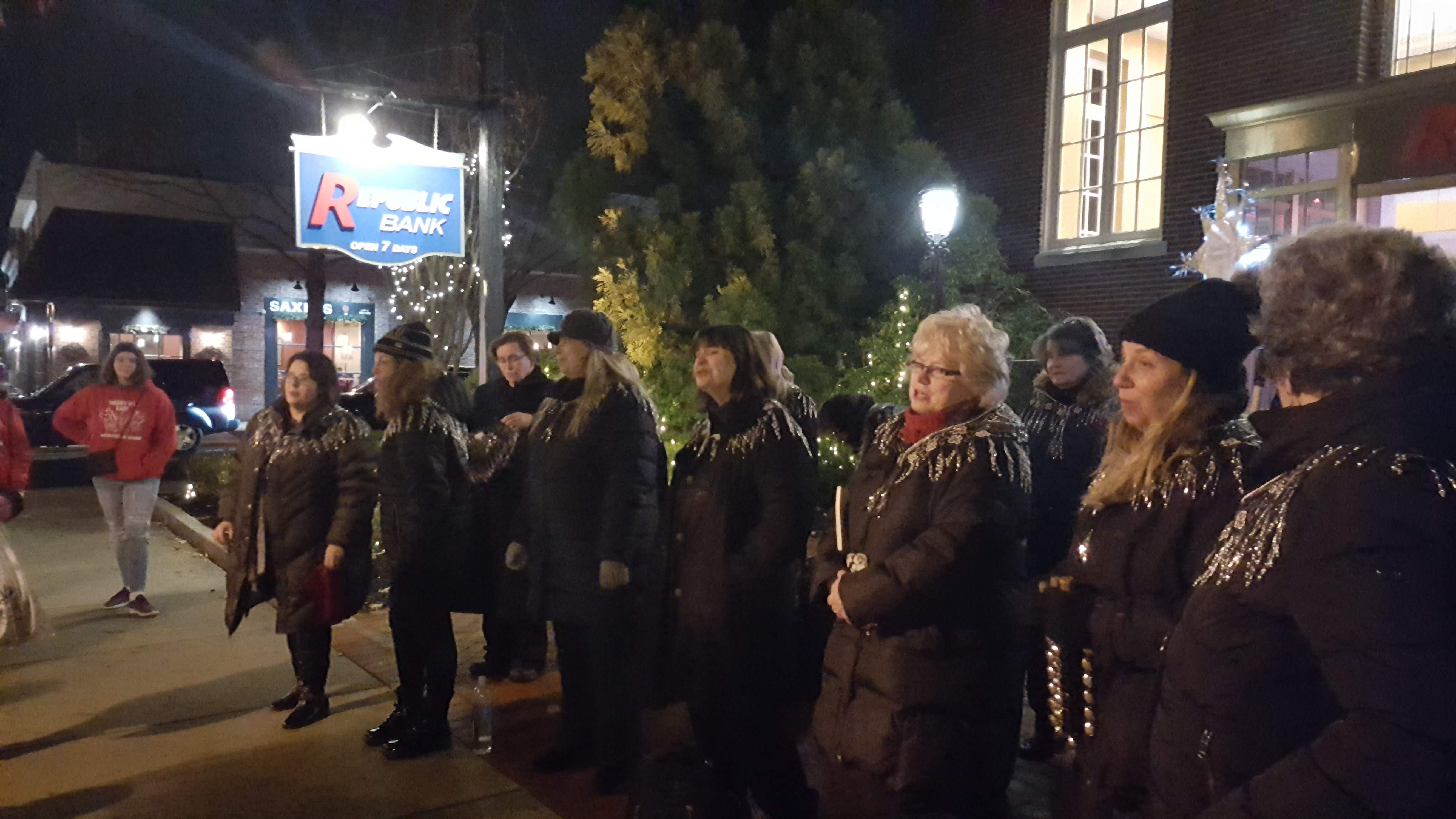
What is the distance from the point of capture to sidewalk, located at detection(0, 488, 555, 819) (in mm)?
4102

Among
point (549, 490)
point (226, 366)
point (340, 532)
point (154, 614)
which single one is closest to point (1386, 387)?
point (549, 490)

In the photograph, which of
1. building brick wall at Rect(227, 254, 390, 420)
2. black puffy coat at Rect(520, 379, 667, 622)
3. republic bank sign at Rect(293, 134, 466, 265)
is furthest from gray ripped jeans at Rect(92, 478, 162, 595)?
building brick wall at Rect(227, 254, 390, 420)

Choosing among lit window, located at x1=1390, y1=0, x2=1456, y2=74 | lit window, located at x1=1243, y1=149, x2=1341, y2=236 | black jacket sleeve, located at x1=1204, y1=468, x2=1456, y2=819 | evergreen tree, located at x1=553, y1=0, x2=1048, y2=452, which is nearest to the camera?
black jacket sleeve, located at x1=1204, y1=468, x2=1456, y2=819

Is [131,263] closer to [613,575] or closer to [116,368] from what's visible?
[116,368]

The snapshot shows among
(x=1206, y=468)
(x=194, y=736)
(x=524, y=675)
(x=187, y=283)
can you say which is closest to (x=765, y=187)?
(x=524, y=675)

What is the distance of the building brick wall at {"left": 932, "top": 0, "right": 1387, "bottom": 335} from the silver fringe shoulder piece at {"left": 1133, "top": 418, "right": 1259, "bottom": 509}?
738 cm

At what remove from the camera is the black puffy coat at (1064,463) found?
163 inches

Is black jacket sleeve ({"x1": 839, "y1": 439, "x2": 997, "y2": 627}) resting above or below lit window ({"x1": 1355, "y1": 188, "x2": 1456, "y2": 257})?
below

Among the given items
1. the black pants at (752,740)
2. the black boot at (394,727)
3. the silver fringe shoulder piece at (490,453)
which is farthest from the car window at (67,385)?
the black pants at (752,740)

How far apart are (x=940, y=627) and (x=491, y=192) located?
6.17m

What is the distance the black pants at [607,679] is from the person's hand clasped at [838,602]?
1.43m

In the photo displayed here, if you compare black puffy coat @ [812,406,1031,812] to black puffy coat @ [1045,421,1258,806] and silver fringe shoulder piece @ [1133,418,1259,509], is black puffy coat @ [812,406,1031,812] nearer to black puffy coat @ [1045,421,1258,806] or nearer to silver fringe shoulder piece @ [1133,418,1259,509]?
black puffy coat @ [1045,421,1258,806]

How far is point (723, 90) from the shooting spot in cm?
952

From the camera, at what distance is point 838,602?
2834 mm
